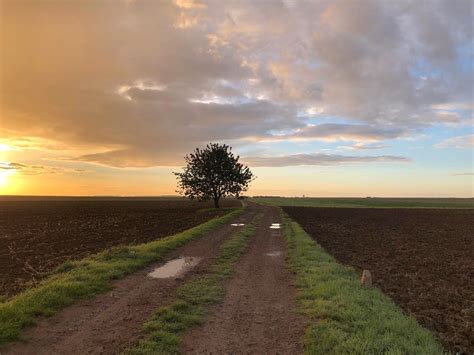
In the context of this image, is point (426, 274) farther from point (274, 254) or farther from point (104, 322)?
point (104, 322)

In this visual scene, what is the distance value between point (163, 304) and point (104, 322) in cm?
174

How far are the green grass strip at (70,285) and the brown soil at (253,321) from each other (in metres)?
3.66

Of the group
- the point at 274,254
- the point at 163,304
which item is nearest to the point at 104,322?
the point at 163,304

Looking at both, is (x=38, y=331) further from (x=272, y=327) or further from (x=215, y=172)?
(x=215, y=172)

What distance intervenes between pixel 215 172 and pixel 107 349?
6690cm

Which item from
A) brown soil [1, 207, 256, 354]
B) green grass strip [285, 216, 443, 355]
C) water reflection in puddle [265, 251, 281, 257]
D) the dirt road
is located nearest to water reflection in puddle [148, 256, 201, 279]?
the dirt road

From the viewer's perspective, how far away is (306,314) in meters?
9.63

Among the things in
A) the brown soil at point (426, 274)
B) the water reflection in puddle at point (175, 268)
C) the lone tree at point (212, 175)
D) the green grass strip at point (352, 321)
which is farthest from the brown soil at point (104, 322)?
the lone tree at point (212, 175)

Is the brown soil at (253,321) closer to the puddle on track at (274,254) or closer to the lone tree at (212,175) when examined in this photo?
the puddle on track at (274,254)

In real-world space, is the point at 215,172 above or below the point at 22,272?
above

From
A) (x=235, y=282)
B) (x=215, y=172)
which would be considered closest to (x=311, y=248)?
(x=235, y=282)

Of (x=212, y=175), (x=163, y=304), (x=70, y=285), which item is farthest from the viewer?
(x=212, y=175)

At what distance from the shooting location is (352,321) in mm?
8992

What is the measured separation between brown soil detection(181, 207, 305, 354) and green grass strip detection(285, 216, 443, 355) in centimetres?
39
